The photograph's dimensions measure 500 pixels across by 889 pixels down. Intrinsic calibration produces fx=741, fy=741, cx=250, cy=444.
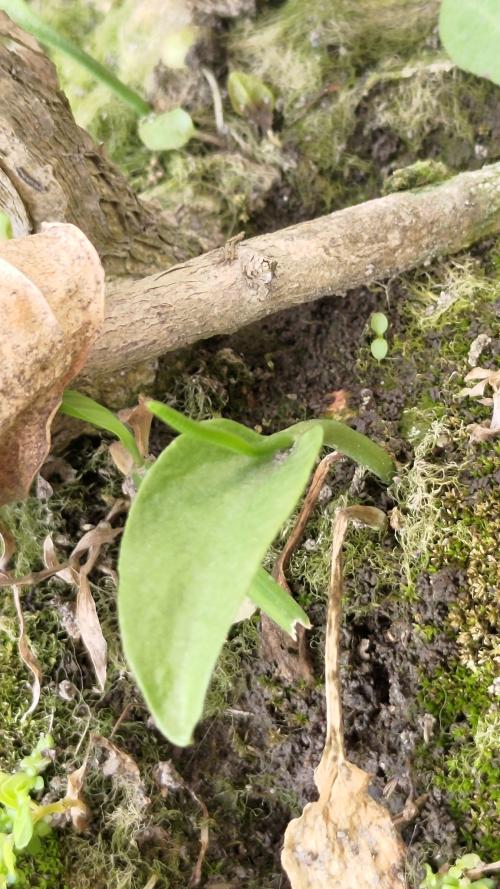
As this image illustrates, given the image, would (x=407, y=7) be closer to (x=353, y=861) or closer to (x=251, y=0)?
(x=251, y=0)

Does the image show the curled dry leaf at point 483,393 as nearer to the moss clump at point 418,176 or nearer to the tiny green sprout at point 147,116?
the moss clump at point 418,176

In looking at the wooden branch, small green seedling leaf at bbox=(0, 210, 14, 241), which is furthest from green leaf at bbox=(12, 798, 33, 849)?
small green seedling leaf at bbox=(0, 210, 14, 241)

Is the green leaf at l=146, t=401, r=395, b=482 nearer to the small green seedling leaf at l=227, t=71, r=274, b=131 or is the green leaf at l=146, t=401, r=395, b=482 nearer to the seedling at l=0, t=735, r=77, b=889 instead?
the seedling at l=0, t=735, r=77, b=889

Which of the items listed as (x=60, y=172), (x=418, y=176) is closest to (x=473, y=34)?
(x=418, y=176)

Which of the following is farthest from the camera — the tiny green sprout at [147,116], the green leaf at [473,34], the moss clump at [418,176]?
the tiny green sprout at [147,116]

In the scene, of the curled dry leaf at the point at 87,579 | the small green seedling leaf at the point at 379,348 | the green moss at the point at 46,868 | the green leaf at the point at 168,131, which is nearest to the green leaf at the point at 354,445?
the small green seedling leaf at the point at 379,348

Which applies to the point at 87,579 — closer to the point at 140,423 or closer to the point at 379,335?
the point at 140,423
